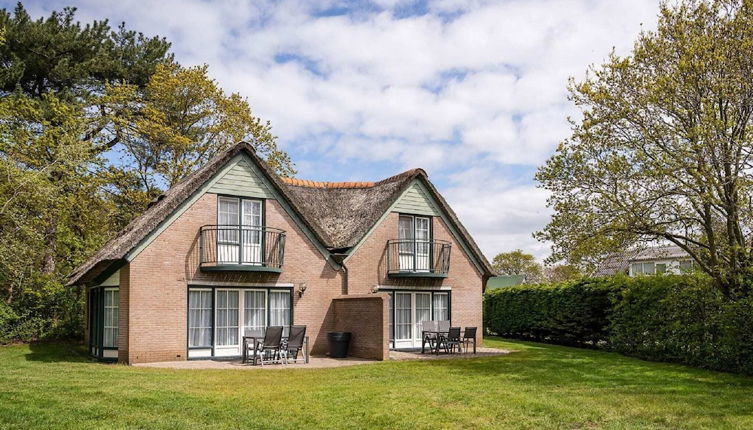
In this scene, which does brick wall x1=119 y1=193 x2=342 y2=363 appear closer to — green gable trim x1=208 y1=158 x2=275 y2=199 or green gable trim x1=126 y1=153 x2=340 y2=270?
green gable trim x1=126 y1=153 x2=340 y2=270

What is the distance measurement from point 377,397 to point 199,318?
29.9 ft

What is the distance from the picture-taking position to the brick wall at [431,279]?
23469 mm

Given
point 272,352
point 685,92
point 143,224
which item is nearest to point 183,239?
point 143,224

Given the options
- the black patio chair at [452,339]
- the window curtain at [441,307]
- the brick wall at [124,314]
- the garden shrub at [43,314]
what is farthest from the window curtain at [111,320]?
the window curtain at [441,307]

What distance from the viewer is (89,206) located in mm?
29625

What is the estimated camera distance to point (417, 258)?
24.6 m

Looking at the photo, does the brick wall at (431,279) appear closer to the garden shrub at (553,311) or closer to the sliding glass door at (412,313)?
the sliding glass door at (412,313)

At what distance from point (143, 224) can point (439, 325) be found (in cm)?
1028

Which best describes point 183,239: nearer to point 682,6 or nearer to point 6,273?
point 6,273

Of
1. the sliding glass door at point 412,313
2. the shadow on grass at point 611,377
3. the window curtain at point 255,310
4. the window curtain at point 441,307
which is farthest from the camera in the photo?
the window curtain at point 441,307

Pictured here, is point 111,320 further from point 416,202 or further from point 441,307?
point 441,307

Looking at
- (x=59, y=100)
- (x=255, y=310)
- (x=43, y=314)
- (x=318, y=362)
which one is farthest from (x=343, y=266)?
(x=59, y=100)

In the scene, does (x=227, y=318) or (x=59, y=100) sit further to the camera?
(x=59, y=100)

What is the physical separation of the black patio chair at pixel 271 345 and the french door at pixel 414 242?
6320 mm
